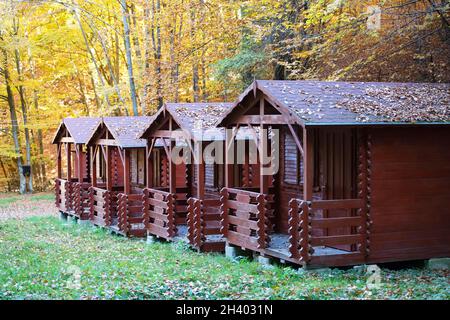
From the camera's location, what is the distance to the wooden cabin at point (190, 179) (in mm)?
16078

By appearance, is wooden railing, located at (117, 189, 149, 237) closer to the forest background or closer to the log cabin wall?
the forest background

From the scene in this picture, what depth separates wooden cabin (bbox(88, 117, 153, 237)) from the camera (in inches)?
777

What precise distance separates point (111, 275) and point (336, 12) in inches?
575

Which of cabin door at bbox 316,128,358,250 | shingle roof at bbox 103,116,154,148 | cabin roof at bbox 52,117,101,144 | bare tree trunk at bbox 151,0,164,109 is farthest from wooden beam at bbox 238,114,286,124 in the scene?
bare tree trunk at bbox 151,0,164,109

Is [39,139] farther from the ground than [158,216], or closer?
farther from the ground

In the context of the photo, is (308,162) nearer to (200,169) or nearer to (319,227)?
(319,227)

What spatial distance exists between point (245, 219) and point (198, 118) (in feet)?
12.0

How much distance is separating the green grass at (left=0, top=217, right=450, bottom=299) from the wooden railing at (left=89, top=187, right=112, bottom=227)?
379 centimetres

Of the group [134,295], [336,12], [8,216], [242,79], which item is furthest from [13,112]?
[134,295]

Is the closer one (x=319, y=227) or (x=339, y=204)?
(x=319, y=227)

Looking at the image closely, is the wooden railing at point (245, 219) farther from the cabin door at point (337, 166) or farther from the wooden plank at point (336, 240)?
the wooden plank at point (336, 240)

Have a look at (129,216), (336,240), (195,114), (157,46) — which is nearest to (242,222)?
(336,240)

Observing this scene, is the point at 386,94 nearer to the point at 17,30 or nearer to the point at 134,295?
the point at 134,295

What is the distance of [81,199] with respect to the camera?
2350 centimetres
